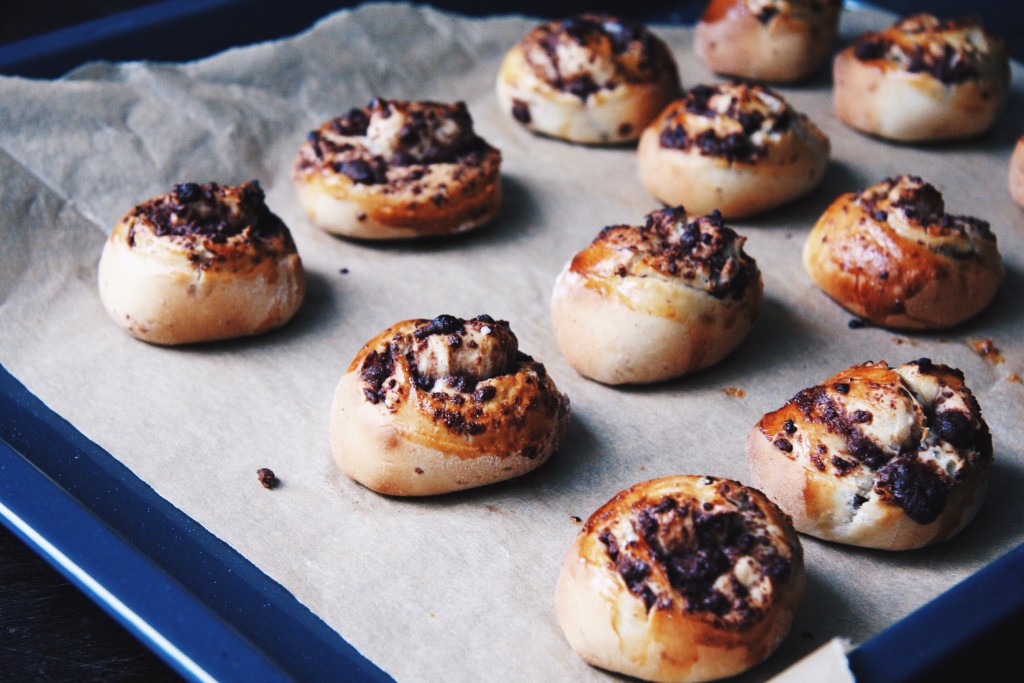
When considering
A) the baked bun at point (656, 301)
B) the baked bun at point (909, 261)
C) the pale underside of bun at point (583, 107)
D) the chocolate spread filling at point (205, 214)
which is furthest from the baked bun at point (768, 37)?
the chocolate spread filling at point (205, 214)

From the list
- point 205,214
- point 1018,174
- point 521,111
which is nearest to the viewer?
point 205,214

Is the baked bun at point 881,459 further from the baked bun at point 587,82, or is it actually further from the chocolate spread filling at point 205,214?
the baked bun at point 587,82

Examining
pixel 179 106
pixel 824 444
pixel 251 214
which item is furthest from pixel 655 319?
pixel 179 106

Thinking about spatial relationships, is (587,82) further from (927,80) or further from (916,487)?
(916,487)

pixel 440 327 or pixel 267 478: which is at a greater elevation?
pixel 440 327

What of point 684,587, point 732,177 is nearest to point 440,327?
point 684,587
